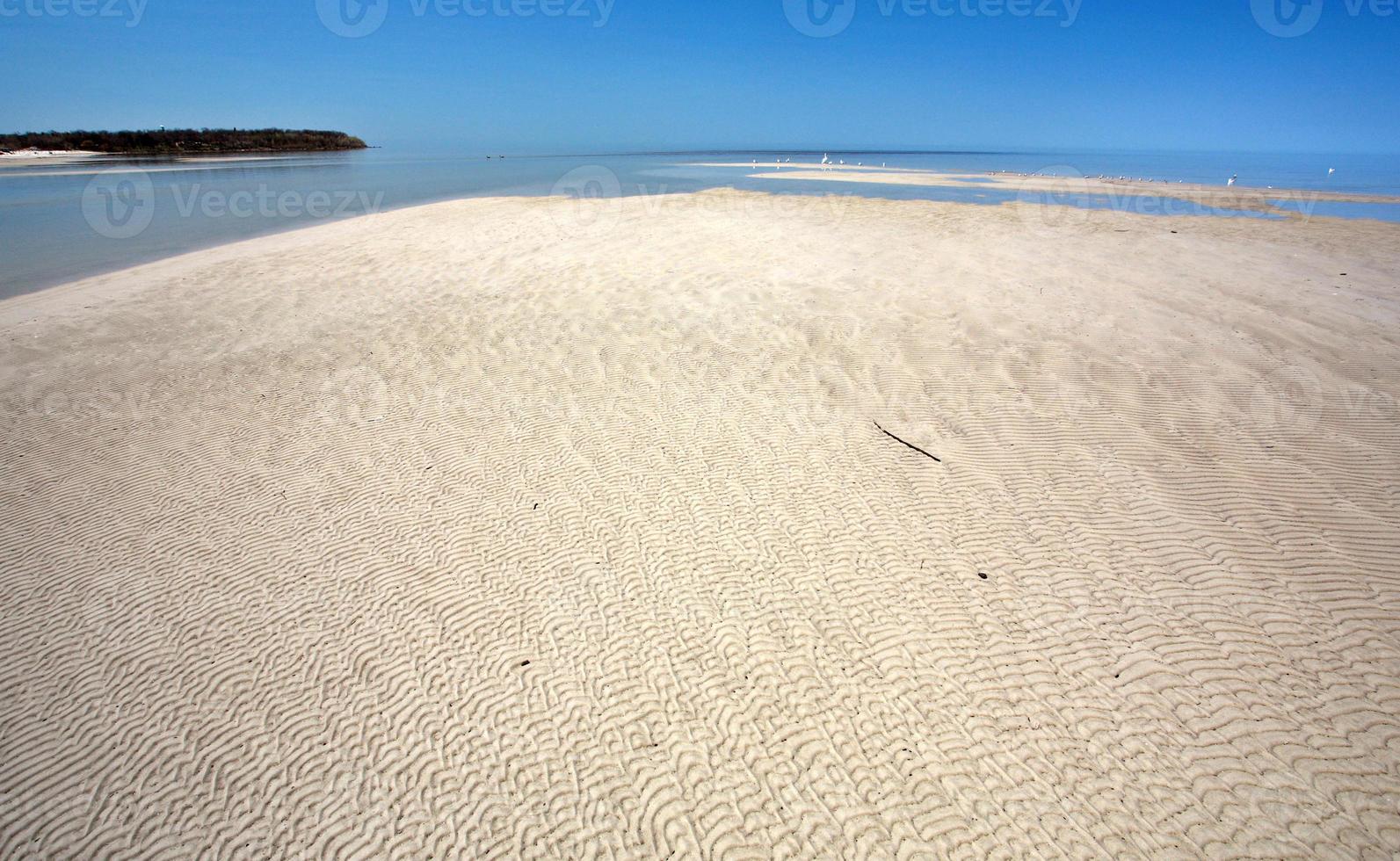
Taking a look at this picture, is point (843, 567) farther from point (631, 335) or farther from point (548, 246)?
point (548, 246)

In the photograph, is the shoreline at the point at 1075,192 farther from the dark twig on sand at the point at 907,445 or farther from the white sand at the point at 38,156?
the white sand at the point at 38,156

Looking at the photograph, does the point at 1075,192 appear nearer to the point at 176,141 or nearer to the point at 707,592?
the point at 707,592

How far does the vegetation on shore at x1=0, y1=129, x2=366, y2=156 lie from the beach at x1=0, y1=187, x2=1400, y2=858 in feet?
316

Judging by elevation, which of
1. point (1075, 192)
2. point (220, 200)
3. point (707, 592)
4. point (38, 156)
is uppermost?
point (38, 156)

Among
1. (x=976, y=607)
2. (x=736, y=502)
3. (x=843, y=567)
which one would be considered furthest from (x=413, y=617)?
(x=976, y=607)

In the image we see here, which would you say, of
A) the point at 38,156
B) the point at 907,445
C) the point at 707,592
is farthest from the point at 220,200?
the point at 38,156

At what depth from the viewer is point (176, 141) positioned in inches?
3435

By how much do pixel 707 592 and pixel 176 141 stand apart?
122m

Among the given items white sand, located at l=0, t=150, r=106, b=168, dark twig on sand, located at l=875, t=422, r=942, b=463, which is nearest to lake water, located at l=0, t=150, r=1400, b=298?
dark twig on sand, located at l=875, t=422, r=942, b=463

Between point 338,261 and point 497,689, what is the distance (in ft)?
39.4

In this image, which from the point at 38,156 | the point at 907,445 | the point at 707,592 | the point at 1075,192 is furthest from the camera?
the point at 38,156

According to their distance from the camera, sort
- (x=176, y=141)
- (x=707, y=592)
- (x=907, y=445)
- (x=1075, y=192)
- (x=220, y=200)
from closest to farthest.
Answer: (x=707, y=592), (x=907, y=445), (x=220, y=200), (x=1075, y=192), (x=176, y=141)

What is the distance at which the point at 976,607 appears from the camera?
11.3ft

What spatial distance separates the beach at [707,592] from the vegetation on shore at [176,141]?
9630cm
